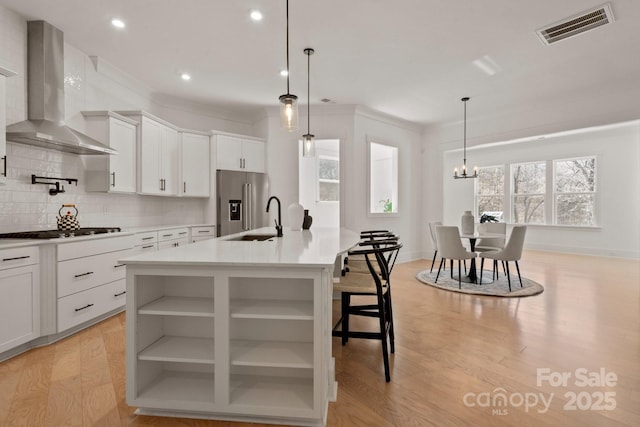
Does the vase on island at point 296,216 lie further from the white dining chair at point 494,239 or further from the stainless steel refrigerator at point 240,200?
the white dining chair at point 494,239

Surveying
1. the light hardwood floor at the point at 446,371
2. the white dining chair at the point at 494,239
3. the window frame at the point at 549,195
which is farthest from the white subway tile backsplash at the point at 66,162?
the window frame at the point at 549,195

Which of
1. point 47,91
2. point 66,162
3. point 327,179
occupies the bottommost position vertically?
point 66,162

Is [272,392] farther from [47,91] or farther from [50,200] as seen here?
[47,91]

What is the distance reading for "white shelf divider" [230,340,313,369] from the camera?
5.29 ft

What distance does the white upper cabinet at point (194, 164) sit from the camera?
490 cm

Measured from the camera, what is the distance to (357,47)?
352 centimetres

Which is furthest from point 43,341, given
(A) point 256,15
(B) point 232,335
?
(A) point 256,15

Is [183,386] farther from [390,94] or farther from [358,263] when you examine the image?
[390,94]

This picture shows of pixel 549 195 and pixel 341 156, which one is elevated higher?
pixel 341 156

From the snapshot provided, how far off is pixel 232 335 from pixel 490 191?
28.9 feet

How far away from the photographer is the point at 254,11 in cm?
286

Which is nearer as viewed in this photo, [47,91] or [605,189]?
[47,91]

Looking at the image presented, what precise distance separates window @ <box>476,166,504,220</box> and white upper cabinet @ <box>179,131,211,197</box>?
7.35 meters

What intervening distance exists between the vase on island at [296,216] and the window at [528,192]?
23.6ft
